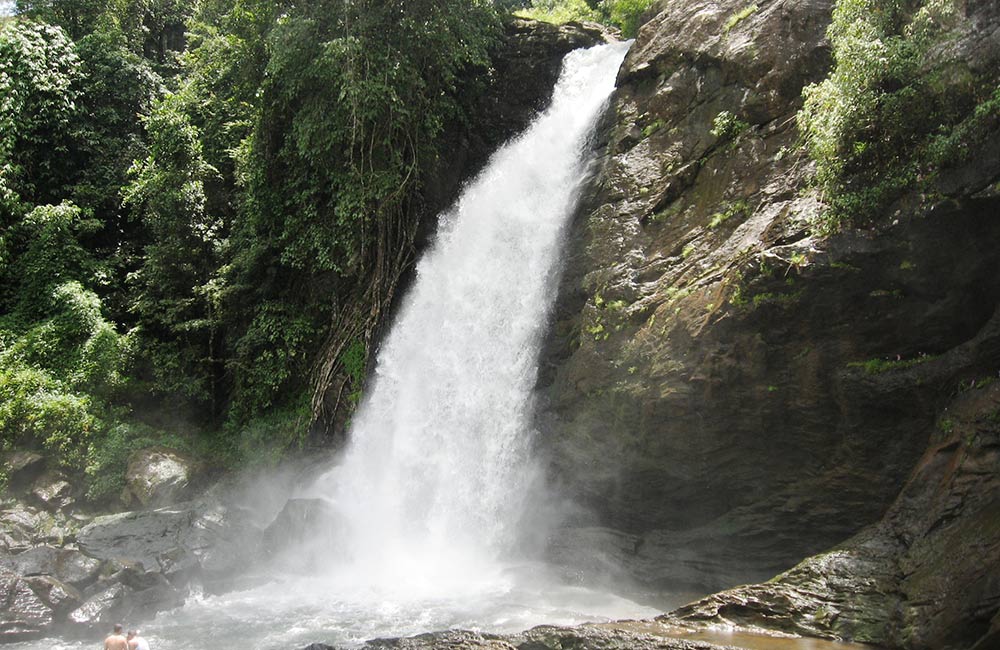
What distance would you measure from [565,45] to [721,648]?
604 inches

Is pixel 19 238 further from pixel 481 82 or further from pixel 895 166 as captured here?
pixel 895 166

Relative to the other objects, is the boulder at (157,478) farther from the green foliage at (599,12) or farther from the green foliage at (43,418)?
the green foliage at (599,12)

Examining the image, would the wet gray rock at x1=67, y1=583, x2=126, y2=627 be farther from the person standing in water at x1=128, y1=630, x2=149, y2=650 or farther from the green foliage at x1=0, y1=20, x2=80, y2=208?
the green foliage at x1=0, y1=20, x2=80, y2=208

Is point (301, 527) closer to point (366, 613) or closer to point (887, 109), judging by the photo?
point (366, 613)

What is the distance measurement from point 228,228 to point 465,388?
866cm

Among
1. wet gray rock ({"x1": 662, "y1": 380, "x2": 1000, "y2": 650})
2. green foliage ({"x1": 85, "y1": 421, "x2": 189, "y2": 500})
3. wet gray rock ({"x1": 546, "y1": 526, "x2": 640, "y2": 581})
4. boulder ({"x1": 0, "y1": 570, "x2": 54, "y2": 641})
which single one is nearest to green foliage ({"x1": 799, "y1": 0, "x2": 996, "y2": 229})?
wet gray rock ({"x1": 662, "y1": 380, "x2": 1000, "y2": 650})

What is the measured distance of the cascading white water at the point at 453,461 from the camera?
31.5 feet

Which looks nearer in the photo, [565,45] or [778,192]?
[778,192]

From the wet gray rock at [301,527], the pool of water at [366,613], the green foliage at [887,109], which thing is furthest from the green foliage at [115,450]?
the green foliage at [887,109]

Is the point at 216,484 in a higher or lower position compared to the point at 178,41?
lower

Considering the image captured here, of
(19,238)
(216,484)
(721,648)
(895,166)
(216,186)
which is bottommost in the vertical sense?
(721,648)

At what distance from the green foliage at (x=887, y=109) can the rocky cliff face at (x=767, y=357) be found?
0.25 m

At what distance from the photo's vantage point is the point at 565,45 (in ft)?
58.6

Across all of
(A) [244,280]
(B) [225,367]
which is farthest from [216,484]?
(A) [244,280]
